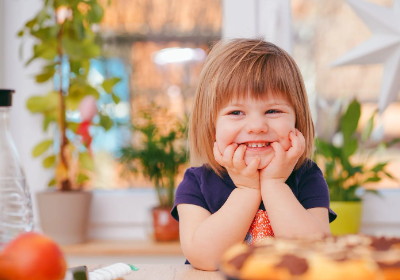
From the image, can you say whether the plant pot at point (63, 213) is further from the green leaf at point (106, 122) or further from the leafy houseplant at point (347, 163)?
the leafy houseplant at point (347, 163)

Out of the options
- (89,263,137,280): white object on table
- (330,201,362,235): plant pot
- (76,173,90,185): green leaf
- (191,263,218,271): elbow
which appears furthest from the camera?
(76,173,90,185): green leaf

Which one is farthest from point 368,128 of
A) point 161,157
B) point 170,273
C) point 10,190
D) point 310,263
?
point 310,263

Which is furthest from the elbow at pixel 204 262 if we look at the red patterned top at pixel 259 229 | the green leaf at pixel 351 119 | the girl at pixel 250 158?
the green leaf at pixel 351 119

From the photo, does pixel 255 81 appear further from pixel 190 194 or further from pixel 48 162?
pixel 48 162

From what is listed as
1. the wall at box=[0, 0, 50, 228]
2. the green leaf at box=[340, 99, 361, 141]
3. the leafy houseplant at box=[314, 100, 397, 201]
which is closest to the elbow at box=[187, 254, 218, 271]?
the leafy houseplant at box=[314, 100, 397, 201]

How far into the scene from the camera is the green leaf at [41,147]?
192cm

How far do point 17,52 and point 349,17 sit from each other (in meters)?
1.26

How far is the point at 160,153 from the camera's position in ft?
6.08

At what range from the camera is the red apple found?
58 centimetres

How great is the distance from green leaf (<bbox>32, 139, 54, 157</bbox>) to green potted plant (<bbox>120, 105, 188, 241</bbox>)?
Answer: 27 centimetres

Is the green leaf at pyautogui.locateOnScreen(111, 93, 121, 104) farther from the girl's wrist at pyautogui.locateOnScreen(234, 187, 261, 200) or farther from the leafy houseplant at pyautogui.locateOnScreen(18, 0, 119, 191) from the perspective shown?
the girl's wrist at pyautogui.locateOnScreen(234, 187, 261, 200)

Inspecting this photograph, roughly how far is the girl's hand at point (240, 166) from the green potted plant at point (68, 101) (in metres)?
0.94

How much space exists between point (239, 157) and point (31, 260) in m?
0.48

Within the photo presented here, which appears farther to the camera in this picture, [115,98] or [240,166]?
[115,98]
